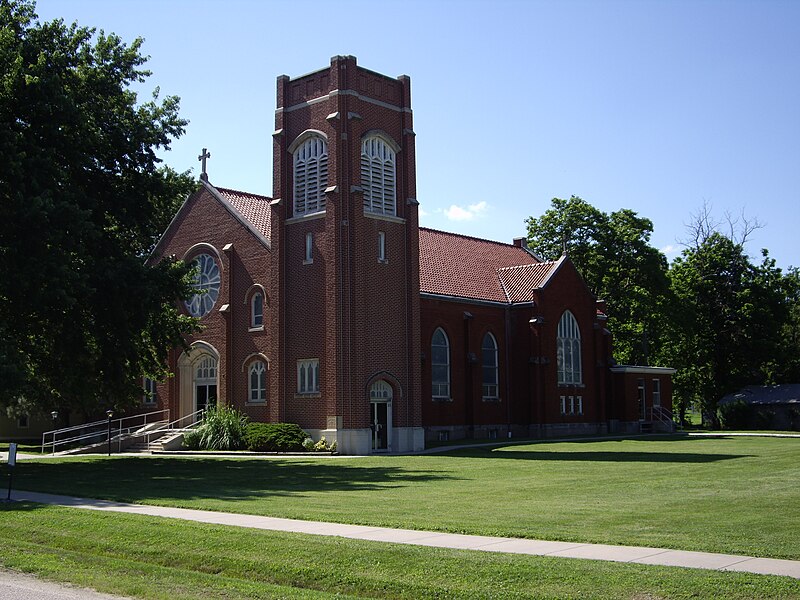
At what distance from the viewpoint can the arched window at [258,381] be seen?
40688 millimetres

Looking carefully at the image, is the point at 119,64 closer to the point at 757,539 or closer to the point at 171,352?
the point at 171,352

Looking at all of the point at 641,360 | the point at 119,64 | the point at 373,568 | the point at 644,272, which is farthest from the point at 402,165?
the point at 641,360

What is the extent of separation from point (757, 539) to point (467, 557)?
4096mm

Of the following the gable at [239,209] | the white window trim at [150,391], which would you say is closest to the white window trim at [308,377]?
the gable at [239,209]

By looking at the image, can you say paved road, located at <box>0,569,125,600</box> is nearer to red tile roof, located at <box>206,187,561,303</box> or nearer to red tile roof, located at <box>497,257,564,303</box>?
red tile roof, located at <box>206,187,561,303</box>

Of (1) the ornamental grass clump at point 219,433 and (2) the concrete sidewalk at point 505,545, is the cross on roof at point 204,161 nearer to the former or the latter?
(1) the ornamental grass clump at point 219,433

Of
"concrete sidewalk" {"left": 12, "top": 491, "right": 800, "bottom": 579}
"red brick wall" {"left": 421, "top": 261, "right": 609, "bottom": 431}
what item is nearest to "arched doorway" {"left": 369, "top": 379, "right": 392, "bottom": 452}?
"red brick wall" {"left": 421, "top": 261, "right": 609, "bottom": 431}

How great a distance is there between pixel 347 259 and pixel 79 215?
1376 cm

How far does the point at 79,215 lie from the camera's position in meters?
24.8

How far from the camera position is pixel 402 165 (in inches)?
1563

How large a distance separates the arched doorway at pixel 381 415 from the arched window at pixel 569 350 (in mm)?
14762

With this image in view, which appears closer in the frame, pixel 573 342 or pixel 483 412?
pixel 483 412

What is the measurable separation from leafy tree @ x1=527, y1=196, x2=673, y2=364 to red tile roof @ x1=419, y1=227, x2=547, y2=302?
6.14 m

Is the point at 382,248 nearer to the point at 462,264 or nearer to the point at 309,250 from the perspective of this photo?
the point at 309,250
